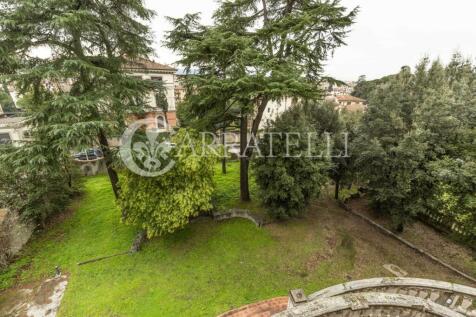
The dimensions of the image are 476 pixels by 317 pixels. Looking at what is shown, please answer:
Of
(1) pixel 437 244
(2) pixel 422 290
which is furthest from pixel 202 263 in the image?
(1) pixel 437 244

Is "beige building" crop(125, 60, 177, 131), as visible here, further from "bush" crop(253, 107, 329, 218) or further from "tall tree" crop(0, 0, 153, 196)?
"bush" crop(253, 107, 329, 218)

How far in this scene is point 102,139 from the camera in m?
10.6

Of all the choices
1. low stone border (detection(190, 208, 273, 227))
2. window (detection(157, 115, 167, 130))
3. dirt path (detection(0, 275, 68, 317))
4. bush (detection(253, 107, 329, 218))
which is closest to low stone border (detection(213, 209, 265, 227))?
low stone border (detection(190, 208, 273, 227))

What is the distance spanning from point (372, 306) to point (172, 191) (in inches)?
274

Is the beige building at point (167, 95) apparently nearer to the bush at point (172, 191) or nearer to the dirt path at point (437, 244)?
the bush at point (172, 191)

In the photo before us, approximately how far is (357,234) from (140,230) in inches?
412

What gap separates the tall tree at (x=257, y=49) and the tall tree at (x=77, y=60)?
220 cm

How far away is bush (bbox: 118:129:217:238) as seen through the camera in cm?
865

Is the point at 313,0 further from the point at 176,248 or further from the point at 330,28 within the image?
the point at 176,248

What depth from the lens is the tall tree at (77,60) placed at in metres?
7.83

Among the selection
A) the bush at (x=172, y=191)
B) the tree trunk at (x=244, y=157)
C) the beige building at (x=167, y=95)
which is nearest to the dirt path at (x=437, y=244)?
the tree trunk at (x=244, y=157)

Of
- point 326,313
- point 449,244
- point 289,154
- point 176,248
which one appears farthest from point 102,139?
point 449,244

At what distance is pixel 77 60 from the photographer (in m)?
8.18

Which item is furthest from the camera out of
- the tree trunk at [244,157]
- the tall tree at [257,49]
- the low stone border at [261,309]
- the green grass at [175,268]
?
the tree trunk at [244,157]
